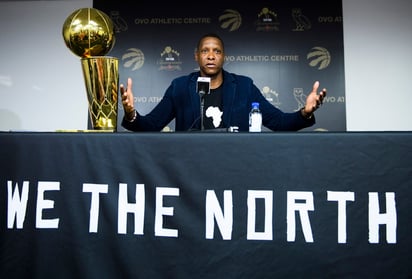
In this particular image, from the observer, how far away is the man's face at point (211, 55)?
190cm

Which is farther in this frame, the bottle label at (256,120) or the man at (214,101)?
the man at (214,101)

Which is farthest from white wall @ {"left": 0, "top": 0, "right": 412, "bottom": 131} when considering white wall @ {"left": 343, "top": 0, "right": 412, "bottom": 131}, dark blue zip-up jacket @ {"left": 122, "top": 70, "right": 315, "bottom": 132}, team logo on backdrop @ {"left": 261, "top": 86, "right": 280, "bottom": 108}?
dark blue zip-up jacket @ {"left": 122, "top": 70, "right": 315, "bottom": 132}

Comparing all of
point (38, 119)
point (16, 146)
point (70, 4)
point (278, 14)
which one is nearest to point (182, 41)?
point (278, 14)

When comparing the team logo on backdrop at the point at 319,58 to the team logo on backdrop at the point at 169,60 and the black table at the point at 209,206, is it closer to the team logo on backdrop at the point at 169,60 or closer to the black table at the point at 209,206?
the team logo on backdrop at the point at 169,60

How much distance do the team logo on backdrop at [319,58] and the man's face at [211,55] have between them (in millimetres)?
1704

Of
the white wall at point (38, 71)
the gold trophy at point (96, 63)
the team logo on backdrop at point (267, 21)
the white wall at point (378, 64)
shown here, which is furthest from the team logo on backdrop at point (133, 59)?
the gold trophy at point (96, 63)

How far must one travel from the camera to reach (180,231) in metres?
0.94

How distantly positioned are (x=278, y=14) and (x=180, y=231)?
9.49 ft

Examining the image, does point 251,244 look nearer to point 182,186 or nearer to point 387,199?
point 182,186

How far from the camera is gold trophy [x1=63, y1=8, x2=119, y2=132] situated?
3.96 feet

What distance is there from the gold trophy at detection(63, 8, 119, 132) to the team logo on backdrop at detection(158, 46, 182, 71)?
223 cm

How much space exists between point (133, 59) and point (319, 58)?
160 cm

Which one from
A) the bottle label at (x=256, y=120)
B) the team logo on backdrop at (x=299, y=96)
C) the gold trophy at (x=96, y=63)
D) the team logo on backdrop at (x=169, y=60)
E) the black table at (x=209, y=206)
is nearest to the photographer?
the black table at (x=209, y=206)

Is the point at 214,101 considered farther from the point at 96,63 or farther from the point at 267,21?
the point at 267,21
